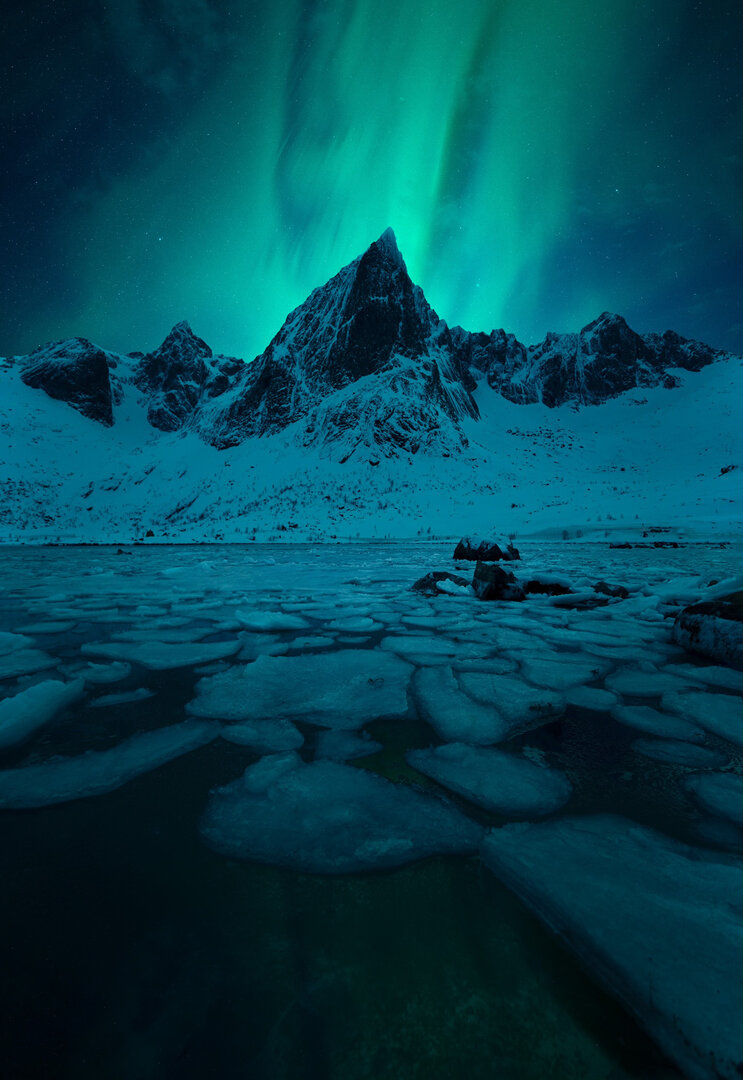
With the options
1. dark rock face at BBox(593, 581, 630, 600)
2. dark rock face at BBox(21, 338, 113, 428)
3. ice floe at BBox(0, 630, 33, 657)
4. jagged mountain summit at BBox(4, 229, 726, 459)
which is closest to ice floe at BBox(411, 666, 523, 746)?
ice floe at BBox(0, 630, 33, 657)

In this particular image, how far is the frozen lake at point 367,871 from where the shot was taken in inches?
30.4

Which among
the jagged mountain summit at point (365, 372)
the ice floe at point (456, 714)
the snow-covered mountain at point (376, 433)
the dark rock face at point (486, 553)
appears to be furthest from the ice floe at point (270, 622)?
the jagged mountain summit at point (365, 372)

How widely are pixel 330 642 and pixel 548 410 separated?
50.7 meters

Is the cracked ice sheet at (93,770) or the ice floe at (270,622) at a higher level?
the ice floe at (270,622)

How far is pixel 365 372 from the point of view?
3628 cm

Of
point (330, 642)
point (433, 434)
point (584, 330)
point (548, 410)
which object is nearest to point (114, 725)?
point (330, 642)

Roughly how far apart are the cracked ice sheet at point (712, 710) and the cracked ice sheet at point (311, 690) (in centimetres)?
136

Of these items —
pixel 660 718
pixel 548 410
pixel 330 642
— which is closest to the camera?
pixel 660 718

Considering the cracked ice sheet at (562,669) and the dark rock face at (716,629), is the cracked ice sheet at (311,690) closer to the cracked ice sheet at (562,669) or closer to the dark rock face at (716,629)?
the cracked ice sheet at (562,669)

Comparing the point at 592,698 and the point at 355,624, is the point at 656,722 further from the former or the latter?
the point at 355,624

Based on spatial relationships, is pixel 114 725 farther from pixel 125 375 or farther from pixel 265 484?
pixel 125 375

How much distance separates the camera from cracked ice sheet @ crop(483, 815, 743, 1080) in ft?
2.58

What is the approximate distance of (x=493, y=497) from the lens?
93.4ft

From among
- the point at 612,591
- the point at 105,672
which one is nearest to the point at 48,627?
the point at 105,672
